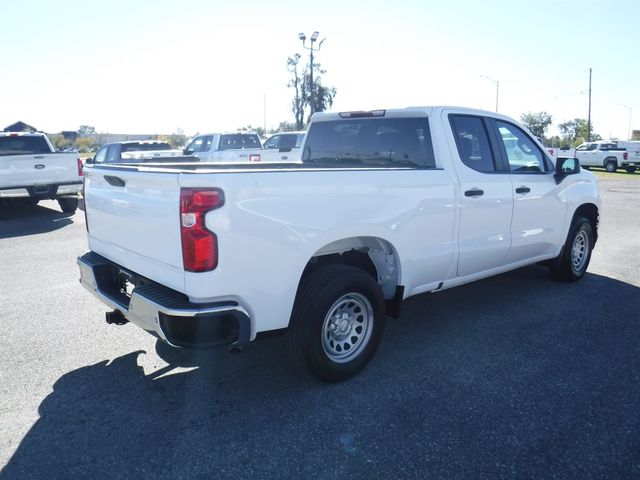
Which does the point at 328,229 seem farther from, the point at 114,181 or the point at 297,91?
the point at 297,91

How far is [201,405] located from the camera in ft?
11.3

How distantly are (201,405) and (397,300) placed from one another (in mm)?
1643

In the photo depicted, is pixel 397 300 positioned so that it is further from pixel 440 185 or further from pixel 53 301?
pixel 53 301

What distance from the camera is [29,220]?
37.0ft

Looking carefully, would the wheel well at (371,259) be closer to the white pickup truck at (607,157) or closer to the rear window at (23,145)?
the rear window at (23,145)

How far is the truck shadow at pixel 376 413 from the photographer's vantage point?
9.27 feet

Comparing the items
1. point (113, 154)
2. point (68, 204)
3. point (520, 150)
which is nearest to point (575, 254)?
point (520, 150)

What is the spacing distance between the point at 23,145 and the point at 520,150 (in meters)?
11.3

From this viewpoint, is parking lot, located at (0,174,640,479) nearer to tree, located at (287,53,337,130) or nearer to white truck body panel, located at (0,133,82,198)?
white truck body panel, located at (0,133,82,198)

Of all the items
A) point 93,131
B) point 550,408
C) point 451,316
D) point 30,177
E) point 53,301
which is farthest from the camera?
point 93,131

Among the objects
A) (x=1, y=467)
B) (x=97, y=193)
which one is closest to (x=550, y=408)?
(x=1, y=467)

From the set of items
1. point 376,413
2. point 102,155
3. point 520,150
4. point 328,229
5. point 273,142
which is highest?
point 273,142

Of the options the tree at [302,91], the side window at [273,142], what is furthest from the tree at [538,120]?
the side window at [273,142]

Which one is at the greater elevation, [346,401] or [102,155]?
[102,155]
